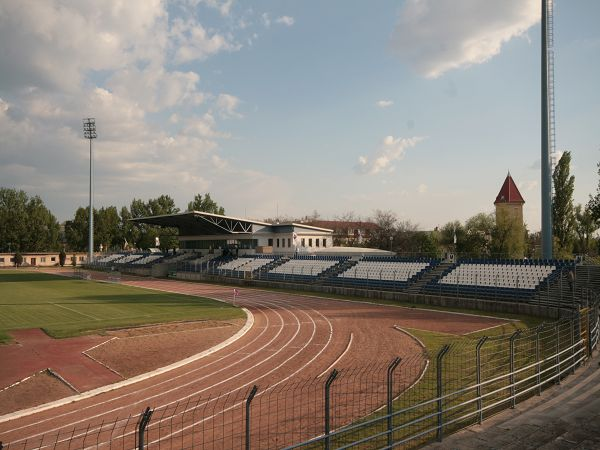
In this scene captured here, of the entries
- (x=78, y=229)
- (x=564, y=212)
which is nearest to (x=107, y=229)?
(x=78, y=229)

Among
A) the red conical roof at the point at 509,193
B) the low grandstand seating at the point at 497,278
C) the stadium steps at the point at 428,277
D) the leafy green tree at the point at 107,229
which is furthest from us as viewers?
the leafy green tree at the point at 107,229

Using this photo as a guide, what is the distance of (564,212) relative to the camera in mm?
53188

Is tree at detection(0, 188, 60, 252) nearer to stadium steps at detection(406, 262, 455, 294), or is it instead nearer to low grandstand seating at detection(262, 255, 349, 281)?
low grandstand seating at detection(262, 255, 349, 281)

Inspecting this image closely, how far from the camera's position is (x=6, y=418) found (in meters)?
11.7

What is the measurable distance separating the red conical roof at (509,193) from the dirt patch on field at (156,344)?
76579 mm

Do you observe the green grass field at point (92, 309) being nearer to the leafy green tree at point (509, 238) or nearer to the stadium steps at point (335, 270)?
the stadium steps at point (335, 270)

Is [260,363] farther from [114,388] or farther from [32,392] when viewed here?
[32,392]

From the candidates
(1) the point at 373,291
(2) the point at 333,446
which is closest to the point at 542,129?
(1) the point at 373,291

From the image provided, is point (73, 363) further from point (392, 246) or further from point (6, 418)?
point (392, 246)

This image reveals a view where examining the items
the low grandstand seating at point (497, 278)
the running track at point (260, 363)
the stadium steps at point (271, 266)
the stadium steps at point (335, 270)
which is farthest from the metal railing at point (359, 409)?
the stadium steps at point (271, 266)

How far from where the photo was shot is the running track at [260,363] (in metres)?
11.2

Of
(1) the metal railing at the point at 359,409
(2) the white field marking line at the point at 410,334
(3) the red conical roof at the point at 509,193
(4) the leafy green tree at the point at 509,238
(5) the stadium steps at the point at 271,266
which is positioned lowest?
(2) the white field marking line at the point at 410,334

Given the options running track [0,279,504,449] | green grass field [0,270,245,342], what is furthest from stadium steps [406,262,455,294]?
green grass field [0,270,245,342]

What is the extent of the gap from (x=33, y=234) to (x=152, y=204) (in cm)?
2665
